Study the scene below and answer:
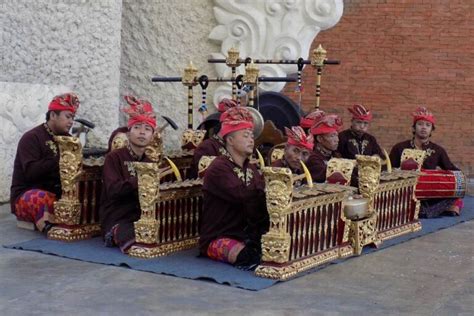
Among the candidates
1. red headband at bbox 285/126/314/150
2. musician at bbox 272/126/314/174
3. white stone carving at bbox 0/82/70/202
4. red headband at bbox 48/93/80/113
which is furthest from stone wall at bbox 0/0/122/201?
red headband at bbox 285/126/314/150

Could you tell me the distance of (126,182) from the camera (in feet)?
23.8

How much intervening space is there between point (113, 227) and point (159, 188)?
1.75ft

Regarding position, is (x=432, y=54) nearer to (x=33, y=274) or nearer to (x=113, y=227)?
(x=113, y=227)

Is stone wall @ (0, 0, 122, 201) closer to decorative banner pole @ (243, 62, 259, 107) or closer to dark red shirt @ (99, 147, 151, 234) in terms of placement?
decorative banner pole @ (243, 62, 259, 107)

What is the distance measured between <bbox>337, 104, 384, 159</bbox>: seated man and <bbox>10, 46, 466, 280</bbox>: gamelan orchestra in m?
0.63

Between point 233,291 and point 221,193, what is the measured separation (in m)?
0.92

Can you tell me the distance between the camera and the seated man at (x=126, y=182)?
7289mm

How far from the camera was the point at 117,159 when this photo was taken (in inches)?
293

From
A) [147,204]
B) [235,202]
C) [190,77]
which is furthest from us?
[190,77]

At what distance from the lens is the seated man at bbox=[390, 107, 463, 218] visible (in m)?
9.73

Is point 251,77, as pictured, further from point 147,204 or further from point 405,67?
point 405,67

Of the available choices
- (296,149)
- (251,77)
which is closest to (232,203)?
(296,149)

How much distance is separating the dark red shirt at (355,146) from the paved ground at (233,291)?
220 centimetres

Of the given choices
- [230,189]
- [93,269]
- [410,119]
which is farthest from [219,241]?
[410,119]
